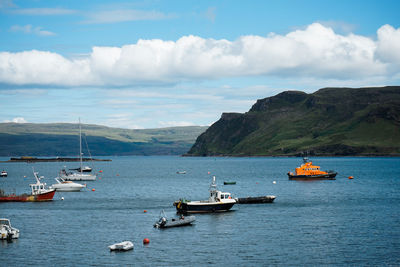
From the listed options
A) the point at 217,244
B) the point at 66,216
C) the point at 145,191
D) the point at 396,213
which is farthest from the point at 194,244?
the point at 145,191

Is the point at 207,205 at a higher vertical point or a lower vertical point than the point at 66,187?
lower

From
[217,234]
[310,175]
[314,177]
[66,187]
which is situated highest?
[66,187]

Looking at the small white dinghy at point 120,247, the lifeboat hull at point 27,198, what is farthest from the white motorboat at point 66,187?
the small white dinghy at point 120,247

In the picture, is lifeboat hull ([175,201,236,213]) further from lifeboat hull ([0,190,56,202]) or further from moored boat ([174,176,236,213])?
lifeboat hull ([0,190,56,202])

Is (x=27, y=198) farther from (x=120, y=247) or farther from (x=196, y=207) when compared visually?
(x=120, y=247)

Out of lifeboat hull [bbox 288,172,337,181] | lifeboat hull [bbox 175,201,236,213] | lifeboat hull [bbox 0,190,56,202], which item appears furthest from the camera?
lifeboat hull [bbox 288,172,337,181]

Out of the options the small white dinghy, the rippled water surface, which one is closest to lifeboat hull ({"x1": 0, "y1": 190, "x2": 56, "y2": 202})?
the rippled water surface

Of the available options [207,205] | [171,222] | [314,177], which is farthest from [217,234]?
[314,177]

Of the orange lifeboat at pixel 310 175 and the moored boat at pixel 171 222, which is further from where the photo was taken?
the orange lifeboat at pixel 310 175

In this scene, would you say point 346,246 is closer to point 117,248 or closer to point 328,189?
point 117,248

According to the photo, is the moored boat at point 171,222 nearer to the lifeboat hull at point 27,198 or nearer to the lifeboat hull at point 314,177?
the lifeboat hull at point 27,198

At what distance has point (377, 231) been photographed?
237 feet

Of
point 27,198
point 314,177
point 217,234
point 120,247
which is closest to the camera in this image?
point 120,247

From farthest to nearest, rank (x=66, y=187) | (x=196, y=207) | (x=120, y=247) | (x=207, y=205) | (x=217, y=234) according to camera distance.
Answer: (x=66, y=187) → (x=207, y=205) → (x=196, y=207) → (x=217, y=234) → (x=120, y=247)
